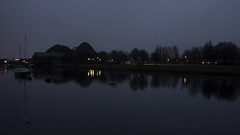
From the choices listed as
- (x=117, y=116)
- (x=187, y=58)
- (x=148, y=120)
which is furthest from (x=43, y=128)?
(x=187, y=58)

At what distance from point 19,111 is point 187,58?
11206 cm

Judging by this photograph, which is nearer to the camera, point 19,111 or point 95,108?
point 19,111

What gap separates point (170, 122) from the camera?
1316cm

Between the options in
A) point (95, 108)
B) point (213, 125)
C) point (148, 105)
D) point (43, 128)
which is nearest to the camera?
point (43, 128)

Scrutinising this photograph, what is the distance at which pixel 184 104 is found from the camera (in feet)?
62.0

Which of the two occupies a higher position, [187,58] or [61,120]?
[187,58]

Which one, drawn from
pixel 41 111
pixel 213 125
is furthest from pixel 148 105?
pixel 41 111

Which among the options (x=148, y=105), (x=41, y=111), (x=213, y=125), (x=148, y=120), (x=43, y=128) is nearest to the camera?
(x=43, y=128)

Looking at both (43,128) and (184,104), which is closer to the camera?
(43,128)

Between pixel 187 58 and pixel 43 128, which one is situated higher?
pixel 187 58

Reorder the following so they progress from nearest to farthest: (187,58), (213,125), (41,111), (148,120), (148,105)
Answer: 1. (213,125)
2. (148,120)
3. (41,111)
4. (148,105)
5. (187,58)

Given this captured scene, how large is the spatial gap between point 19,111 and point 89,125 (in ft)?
25.8

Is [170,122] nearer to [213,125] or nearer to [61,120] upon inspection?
[213,125]

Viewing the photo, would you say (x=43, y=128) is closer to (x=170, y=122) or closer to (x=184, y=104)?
(x=170, y=122)
